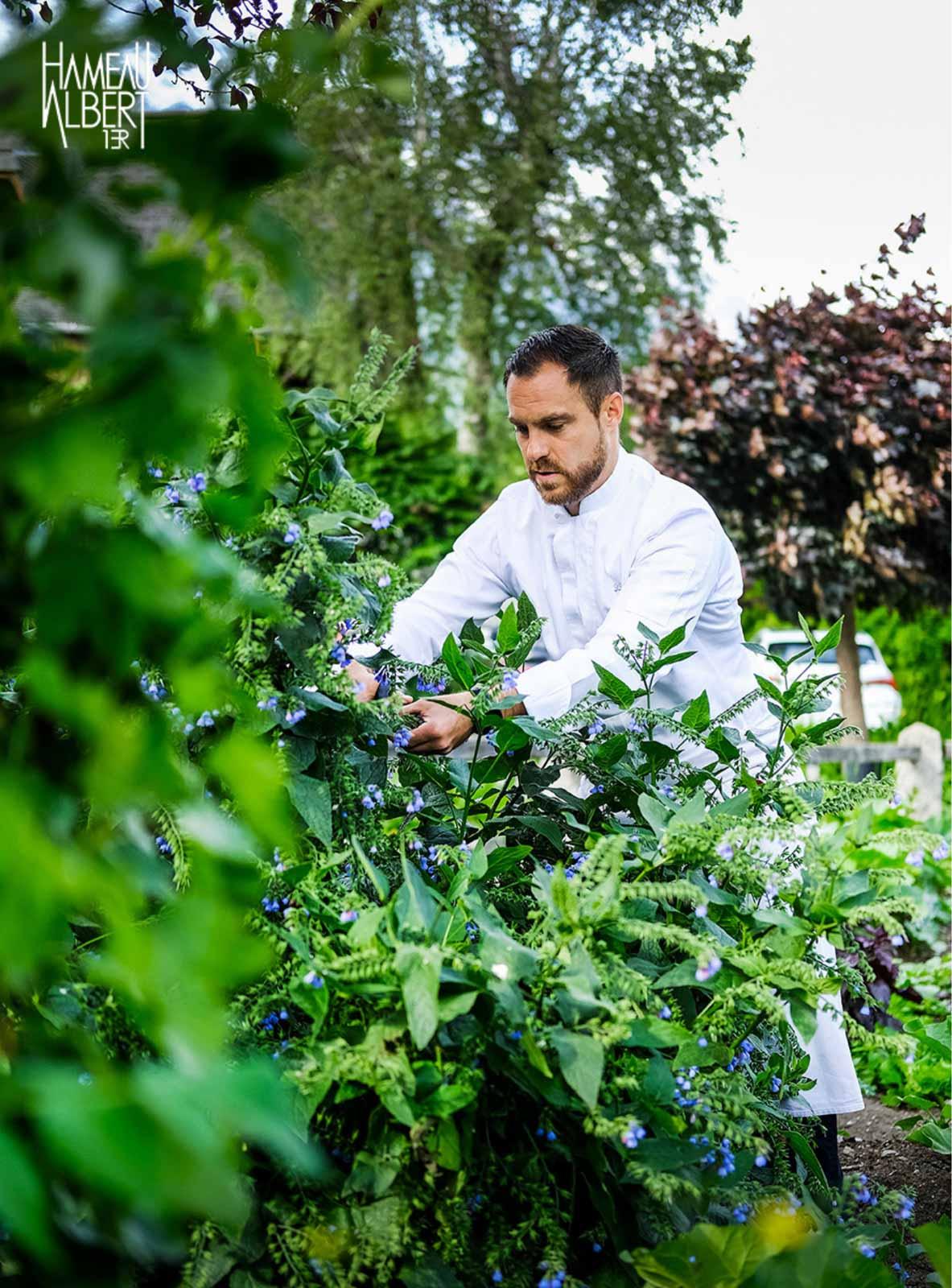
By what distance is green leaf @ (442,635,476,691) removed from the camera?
1933 mm

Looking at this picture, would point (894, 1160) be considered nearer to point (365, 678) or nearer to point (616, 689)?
point (616, 689)

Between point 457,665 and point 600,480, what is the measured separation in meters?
1.29

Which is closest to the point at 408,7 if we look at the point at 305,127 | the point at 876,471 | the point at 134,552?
the point at 305,127

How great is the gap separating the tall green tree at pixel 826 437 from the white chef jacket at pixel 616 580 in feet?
16.7

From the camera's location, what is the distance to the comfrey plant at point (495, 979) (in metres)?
1.29

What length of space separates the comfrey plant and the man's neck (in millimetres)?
1137

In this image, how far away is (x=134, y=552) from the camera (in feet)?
2.14

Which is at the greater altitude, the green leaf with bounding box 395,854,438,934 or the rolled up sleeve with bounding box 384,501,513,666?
the rolled up sleeve with bounding box 384,501,513,666

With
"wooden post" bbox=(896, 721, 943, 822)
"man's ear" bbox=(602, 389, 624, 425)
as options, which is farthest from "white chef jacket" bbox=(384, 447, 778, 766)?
"wooden post" bbox=(896, 721, 943, 822)

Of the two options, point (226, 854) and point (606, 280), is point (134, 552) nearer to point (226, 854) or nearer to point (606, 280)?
point (226, 854)

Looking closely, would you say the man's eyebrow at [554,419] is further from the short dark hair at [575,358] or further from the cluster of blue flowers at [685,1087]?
the cluster of blue flowers at [685,1087]

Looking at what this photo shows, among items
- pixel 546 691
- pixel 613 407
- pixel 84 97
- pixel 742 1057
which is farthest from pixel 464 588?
pixel 84 97

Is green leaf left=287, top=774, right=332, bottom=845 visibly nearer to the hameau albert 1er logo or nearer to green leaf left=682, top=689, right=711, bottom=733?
green leaf left=682, top=689, right=711, bottom=733

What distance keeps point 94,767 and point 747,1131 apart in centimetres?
104
